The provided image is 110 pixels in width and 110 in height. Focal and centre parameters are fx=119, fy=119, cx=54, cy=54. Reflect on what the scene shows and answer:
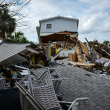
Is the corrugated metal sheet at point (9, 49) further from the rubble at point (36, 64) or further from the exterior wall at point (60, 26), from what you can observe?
the exterior wall at point (60, 26)

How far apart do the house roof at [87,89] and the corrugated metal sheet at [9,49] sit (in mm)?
2962

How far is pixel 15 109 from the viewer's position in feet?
10.6

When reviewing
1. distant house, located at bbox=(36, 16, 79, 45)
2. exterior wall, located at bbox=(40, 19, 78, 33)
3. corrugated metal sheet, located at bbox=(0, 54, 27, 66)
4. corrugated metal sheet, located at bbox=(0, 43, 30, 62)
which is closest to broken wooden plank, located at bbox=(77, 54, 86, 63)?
corrugated metal sheet, located at bbox=(0, 54, 27, 66)

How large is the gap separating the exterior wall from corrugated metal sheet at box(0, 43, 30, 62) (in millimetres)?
16277

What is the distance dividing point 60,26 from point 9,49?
1716 cm

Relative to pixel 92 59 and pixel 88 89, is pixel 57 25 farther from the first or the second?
pixel 88 89

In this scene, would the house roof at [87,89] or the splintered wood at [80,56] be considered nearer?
the house roof at [87,89]

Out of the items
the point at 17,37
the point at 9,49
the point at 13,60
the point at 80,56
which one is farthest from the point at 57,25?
the point at 9,49

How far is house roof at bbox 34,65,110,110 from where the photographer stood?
4.27 m

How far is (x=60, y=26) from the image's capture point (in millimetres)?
22469

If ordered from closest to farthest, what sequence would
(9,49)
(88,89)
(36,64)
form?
(88,89)
(9,49)
(36,64)

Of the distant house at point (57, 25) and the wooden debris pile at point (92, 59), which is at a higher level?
the distant house at point (57, 25)

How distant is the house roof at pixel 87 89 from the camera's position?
427 cm

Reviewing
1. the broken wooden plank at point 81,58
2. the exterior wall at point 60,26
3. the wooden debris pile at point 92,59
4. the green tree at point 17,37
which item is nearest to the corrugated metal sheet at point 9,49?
the wooden debris pile at point 92,59
